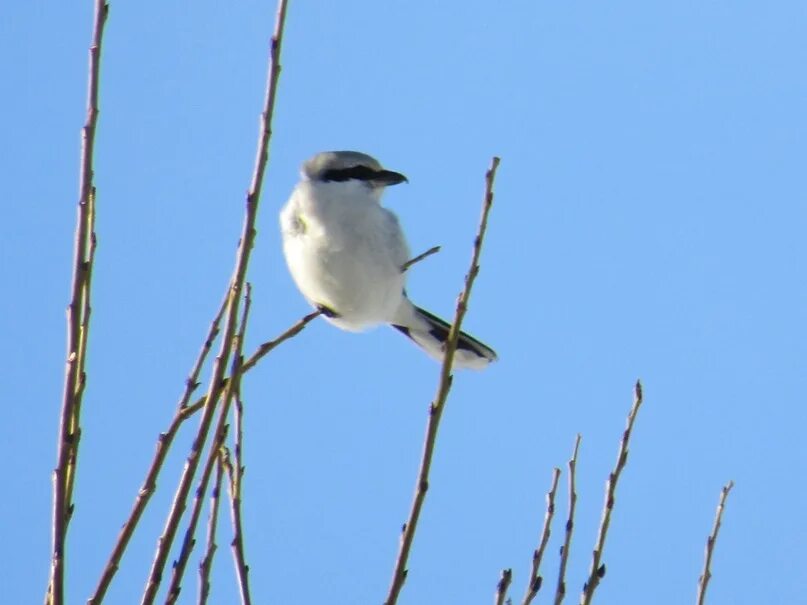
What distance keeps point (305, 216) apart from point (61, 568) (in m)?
2.54

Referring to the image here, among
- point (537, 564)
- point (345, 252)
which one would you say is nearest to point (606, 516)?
point (537, 564)

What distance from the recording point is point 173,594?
196cm

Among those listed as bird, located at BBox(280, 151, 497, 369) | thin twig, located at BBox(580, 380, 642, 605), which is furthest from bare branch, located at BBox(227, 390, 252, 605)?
bird, located at BBox(280, 151, 497, 369)

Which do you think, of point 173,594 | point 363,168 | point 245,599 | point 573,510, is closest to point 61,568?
point 173,594

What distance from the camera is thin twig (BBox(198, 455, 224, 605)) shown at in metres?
2.28

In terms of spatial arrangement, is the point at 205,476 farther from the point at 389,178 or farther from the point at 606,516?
the point at 389,178

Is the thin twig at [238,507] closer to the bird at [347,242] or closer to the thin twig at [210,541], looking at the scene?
the thin twig at [210,541]

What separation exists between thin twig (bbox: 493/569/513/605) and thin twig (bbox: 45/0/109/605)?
0.74 m

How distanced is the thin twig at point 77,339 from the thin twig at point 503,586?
2.42ft

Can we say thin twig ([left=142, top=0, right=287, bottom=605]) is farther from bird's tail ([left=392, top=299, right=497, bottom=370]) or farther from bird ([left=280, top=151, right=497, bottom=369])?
bird's tail ([left=392, top=299, right=497, bottom=370])

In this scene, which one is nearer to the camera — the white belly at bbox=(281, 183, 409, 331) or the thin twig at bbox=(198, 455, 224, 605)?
the thin twig at bbox=(198, 455, 224, 605)

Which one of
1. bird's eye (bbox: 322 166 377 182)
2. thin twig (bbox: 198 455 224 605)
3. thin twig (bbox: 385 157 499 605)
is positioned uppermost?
bird's eye (bbox: 322 166 377 182)

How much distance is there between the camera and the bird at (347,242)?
416cm

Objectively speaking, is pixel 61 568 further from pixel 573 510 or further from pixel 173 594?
pixel 573 510
